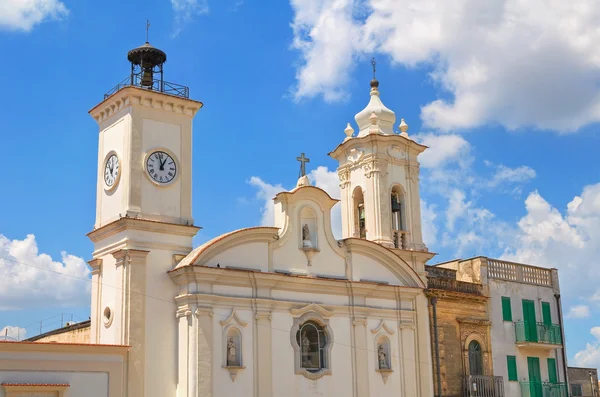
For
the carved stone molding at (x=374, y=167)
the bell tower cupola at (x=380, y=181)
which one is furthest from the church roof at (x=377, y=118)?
the carved stone molding at (x=374, y=167)

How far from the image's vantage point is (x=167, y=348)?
26.2 m

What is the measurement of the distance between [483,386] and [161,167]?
14.5m

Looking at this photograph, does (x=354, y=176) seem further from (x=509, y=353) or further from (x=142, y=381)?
(x=142, y=381)

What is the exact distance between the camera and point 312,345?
94.4 feet

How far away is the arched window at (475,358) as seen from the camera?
32375 millimetres

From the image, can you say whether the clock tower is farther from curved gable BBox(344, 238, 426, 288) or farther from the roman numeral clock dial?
curved gable BBox(344, 238, 426, 288)

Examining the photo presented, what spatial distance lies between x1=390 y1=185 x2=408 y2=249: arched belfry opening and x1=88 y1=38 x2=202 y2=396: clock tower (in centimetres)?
902

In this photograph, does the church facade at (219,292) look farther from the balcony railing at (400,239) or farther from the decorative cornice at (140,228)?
the balcony railing at (400,239)

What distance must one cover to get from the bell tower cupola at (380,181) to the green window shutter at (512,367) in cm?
547

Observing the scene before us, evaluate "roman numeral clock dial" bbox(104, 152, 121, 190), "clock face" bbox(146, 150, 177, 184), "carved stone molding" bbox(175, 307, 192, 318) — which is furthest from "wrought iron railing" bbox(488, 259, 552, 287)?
"roman numeral clock dial" bbox(104, 152, 121, 190)

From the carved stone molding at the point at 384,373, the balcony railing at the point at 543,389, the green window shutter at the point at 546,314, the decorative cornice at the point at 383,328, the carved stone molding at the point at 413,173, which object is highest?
the carved stone molding at the point at 413,173

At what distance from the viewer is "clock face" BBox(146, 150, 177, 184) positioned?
27.7m

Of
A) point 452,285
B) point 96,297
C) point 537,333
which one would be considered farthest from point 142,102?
point 537,333

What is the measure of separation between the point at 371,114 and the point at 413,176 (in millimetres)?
3020
